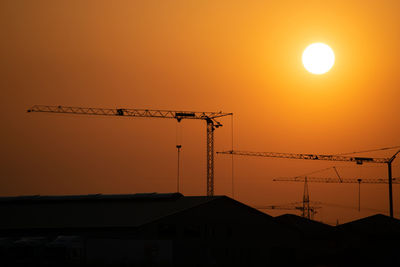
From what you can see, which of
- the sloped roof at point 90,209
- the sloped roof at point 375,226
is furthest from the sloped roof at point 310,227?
the sloped roof at point 90,209

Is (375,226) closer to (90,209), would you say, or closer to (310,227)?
(310,227)

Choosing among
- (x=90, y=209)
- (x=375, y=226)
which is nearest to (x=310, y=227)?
(x=375, y=226)

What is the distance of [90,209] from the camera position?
3118 inches

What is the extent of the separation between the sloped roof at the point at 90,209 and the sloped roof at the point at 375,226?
29.9 metres

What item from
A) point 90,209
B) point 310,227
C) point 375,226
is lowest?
point 310,227

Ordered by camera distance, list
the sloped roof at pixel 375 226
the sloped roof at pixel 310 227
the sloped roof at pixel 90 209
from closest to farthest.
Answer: the sloped roof at pixel 90 209 → the sloped roof at pixel 375 226 → the sloped roof at pixel 310 227

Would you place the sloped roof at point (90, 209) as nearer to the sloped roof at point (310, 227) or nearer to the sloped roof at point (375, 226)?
the sloped roof at point (375, 226)

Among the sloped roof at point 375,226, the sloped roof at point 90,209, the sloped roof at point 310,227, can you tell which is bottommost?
the sloped roof at point 310,227

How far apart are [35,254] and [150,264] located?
1280cm

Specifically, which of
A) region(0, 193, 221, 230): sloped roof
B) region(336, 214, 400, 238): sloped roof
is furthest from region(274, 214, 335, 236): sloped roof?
region(0, 193, 221, 230): sloped roof

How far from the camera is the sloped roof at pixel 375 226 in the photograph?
91.8m

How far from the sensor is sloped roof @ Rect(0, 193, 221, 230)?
70375 mm

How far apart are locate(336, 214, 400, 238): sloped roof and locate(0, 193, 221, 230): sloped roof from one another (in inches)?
1176

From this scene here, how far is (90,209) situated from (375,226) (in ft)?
148
